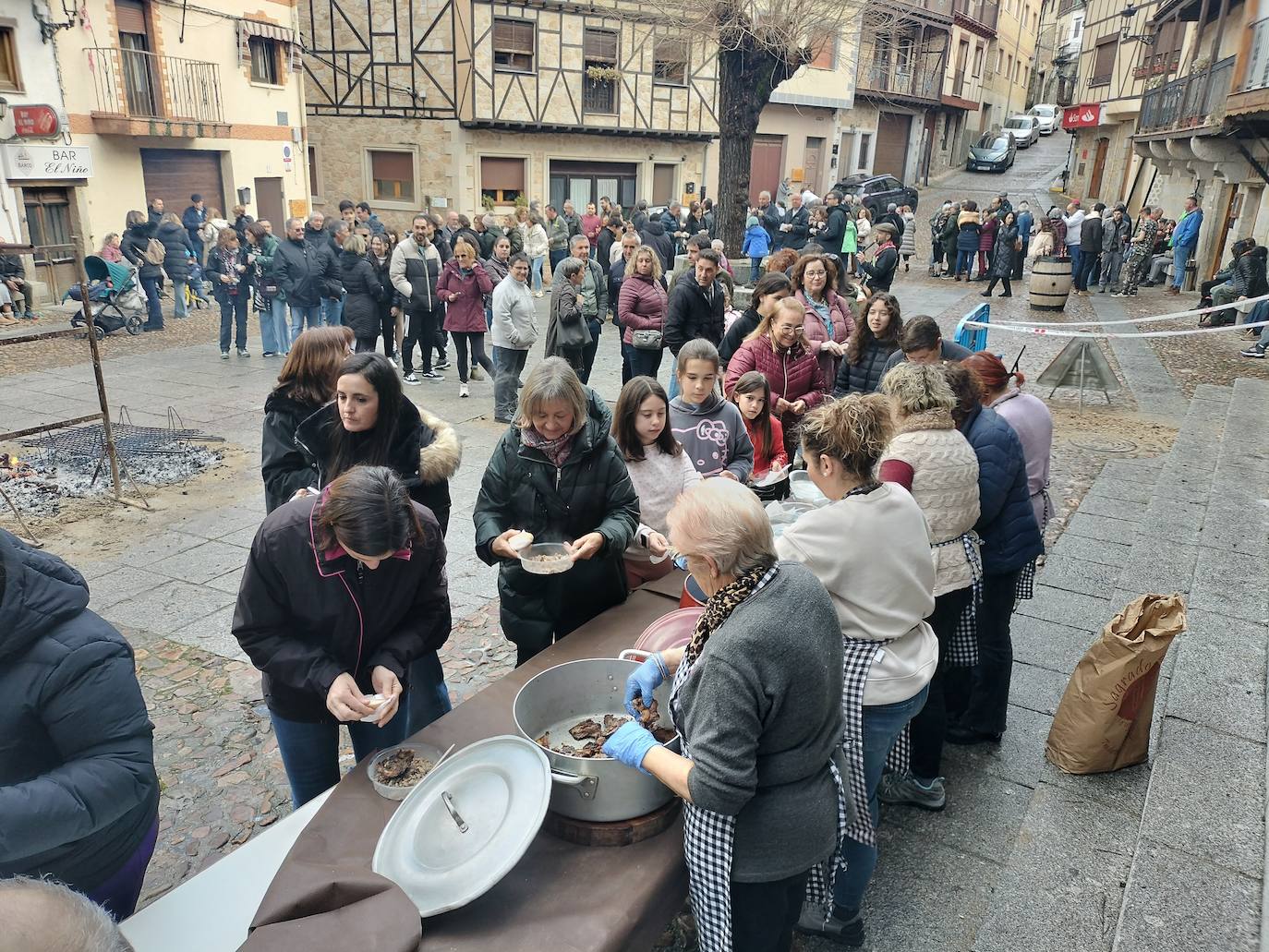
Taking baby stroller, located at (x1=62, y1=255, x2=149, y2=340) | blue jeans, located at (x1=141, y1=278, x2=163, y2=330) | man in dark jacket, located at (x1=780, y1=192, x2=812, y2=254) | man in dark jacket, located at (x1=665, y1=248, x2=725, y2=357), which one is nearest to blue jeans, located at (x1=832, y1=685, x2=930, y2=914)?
man in dark jacket, located at (x1=665, y1=248, x2=725, y2=357)

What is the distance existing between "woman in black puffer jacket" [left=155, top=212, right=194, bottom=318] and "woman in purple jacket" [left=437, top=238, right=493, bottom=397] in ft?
24.0

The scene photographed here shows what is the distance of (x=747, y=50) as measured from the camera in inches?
456

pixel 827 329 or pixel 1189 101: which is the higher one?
pixel 1189 101

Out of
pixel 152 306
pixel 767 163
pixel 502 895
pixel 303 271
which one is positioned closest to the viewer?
pixel 502 895

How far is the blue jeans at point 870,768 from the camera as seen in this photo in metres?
2.79

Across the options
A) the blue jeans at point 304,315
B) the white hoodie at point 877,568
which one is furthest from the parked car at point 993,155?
the white hoodie at point 877,568

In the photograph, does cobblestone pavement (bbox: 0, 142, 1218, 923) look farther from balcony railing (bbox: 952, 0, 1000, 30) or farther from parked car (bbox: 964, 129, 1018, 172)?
balcony railing (bbox: 952, 0, 1000, 30)

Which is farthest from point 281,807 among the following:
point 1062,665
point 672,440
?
point 1062,665

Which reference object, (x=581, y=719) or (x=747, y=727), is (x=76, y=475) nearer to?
(x=581, y=719)

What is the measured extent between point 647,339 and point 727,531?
6451mm

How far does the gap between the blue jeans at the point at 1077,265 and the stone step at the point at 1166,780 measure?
15.1 m

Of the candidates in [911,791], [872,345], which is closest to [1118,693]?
[911,791]

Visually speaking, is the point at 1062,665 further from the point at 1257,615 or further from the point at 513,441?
the point at 513,441

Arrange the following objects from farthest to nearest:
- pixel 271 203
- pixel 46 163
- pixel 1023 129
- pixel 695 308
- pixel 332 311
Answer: pixel 1023 129
pixel 271 203
pixel 46 163
pixel 332 311
pixel 695 308
